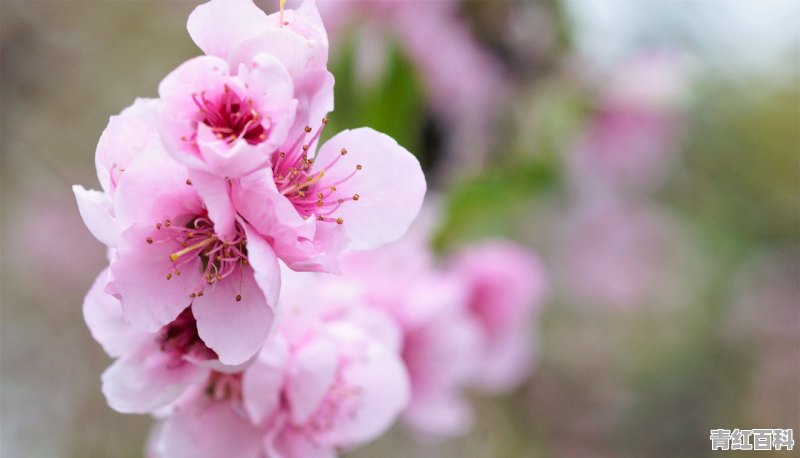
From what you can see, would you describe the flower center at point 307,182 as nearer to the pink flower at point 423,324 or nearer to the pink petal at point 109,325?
the pink petal at point 109,325

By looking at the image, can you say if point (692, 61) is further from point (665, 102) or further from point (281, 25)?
point (281, 25)

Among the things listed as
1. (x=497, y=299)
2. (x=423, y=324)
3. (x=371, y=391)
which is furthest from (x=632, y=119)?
(x=371, y=391)

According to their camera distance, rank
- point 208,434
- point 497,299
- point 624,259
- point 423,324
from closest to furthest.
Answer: point 208,434 → point 423,324 → point 497,299 → point 624,259

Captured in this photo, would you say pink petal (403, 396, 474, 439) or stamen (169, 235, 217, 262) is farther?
pink petal (403, 396, 474, 439)

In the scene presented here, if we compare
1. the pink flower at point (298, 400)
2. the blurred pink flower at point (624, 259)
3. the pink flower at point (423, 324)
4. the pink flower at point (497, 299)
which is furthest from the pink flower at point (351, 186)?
the blurred pink flower at point (624, 259)

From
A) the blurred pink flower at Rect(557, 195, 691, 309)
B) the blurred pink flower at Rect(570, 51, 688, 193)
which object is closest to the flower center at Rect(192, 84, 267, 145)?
the blurred pink flower at Rect(570, 51, 688, 193)

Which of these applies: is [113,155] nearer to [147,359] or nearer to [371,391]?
[147,359]

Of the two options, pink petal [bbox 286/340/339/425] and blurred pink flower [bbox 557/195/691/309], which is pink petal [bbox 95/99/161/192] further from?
blurred pink flower [bbox 557/195/691/309]
